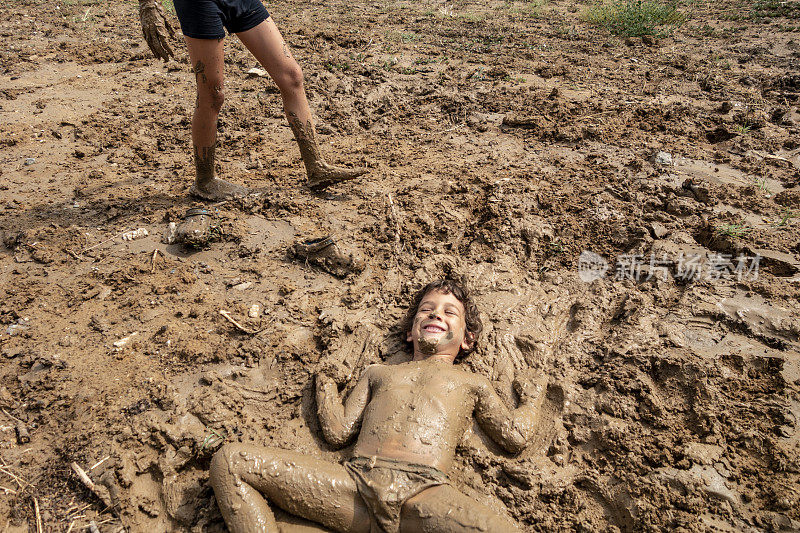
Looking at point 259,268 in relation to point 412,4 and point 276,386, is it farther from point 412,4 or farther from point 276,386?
point 412,4

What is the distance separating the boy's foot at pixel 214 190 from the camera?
3951mm

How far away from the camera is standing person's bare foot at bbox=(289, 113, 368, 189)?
3.86 m

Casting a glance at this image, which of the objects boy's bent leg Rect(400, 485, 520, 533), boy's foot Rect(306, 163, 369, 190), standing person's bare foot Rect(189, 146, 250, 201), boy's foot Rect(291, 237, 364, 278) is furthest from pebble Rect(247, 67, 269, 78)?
boy's bent leg Rect(400, 485, 520, 533)

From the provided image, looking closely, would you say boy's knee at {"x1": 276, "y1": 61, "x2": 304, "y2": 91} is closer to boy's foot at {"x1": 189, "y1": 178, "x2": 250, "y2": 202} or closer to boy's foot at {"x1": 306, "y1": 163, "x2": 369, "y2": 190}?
boy's foot at {"x1": 306, "y1": 163, "x2": 369, "y2": 190}

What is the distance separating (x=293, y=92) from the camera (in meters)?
3.70

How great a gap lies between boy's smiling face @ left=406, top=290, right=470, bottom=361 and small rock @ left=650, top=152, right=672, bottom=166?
2538 mm

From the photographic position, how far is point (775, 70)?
6.00 m

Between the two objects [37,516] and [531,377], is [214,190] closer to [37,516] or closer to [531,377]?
[37,516]

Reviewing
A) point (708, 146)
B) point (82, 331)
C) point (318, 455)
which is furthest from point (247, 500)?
point (708, 146)

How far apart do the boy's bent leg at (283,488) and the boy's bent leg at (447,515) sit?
0.23m

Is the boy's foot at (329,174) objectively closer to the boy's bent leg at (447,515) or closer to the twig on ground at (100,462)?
the twig on ground at (100,462)

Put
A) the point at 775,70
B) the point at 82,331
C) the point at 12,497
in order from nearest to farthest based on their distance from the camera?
the point at 12,497, the point at 82,331, the point at 775,70

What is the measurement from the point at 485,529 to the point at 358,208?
2.64m

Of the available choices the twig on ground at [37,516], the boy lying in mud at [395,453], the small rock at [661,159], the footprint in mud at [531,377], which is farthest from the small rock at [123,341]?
the small rock at [661,159]
